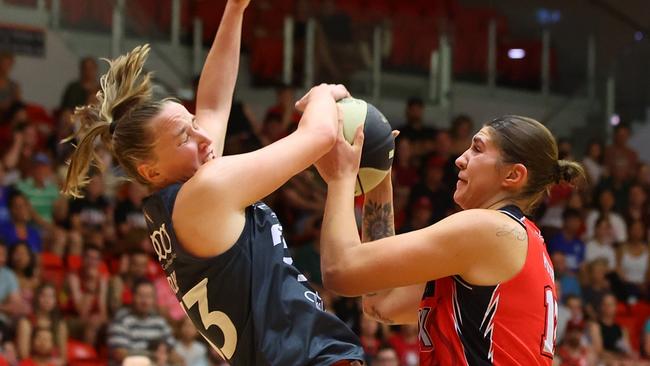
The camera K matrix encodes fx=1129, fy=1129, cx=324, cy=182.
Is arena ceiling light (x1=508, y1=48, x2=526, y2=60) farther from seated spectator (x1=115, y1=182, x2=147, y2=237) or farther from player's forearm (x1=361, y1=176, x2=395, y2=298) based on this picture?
player's forearm (x1=361, y1=176, x2=395, y2=298)

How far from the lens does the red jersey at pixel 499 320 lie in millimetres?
3121

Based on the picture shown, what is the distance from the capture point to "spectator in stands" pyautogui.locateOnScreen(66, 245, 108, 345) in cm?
854

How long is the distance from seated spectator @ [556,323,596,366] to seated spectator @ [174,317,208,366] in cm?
308

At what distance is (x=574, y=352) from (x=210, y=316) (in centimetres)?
698

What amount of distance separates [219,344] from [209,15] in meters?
8.40

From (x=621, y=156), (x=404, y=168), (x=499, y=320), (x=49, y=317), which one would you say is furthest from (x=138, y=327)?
(x=621, y=156)

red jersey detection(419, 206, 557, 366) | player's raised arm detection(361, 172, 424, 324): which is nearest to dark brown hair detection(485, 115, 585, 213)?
red jersey detection(419, 206, 557, 366)

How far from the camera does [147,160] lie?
10.6ft

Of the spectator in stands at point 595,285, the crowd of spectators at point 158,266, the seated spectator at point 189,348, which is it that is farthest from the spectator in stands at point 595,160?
the seated spectator at point 189,348

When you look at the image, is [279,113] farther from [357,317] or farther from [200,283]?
[200,283]

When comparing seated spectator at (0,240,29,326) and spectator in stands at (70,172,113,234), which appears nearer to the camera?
seated spectator at (0,240,29,326)

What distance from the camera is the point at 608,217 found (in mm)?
11219

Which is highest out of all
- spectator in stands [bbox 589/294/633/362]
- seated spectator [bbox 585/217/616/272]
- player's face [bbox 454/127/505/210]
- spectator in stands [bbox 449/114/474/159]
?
player's face [bbox 454/127/505/210]

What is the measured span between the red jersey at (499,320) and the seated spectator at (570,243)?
7837mm
